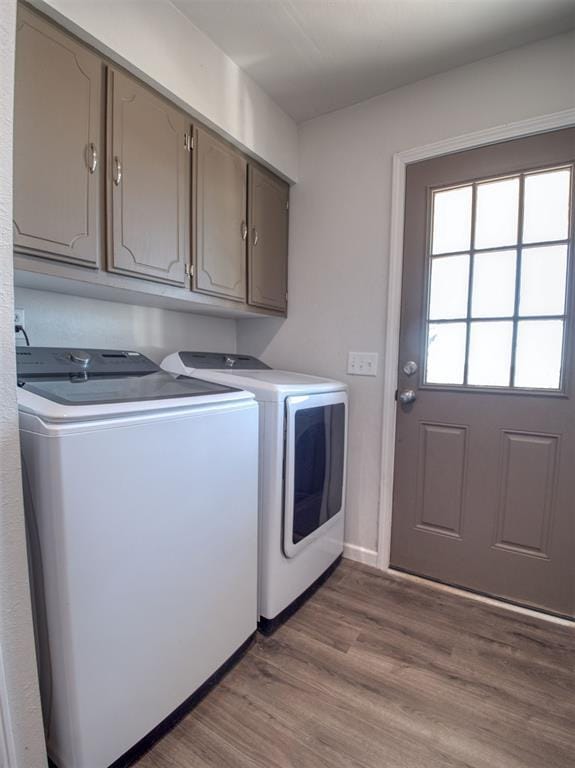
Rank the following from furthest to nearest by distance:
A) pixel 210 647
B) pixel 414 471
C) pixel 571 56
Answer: pixel 414 471 < pixel 571 56 < pixel 210 647

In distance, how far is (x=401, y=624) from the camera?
1.56 meters

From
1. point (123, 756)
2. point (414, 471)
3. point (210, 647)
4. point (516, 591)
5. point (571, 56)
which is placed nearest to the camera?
point (123, 756)

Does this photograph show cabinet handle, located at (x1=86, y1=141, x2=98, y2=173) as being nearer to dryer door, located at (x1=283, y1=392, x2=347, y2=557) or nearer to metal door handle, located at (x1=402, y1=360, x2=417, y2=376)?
dryer door, located at (x1=283, y1=392, x2=347, y2=557)

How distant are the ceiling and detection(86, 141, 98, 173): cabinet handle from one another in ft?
2.30

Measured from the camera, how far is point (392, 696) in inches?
47.9

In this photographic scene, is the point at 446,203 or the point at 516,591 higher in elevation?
the point at 446,203

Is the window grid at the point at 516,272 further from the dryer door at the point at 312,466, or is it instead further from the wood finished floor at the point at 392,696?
the wood finished floor at the point at 392,696

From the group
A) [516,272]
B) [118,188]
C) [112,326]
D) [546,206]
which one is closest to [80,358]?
[112,326]

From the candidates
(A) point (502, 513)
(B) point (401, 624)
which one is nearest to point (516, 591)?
(A) point (502, 513)

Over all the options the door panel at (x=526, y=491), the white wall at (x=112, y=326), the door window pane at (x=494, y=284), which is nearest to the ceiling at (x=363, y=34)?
the door window pane at (x=494, y=284)

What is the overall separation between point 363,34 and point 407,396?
1.56 m

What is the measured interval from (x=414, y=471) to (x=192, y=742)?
4.46 ft

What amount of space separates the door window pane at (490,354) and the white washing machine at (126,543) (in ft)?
3.67

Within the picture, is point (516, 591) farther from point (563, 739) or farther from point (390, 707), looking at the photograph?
point (390, 707)
